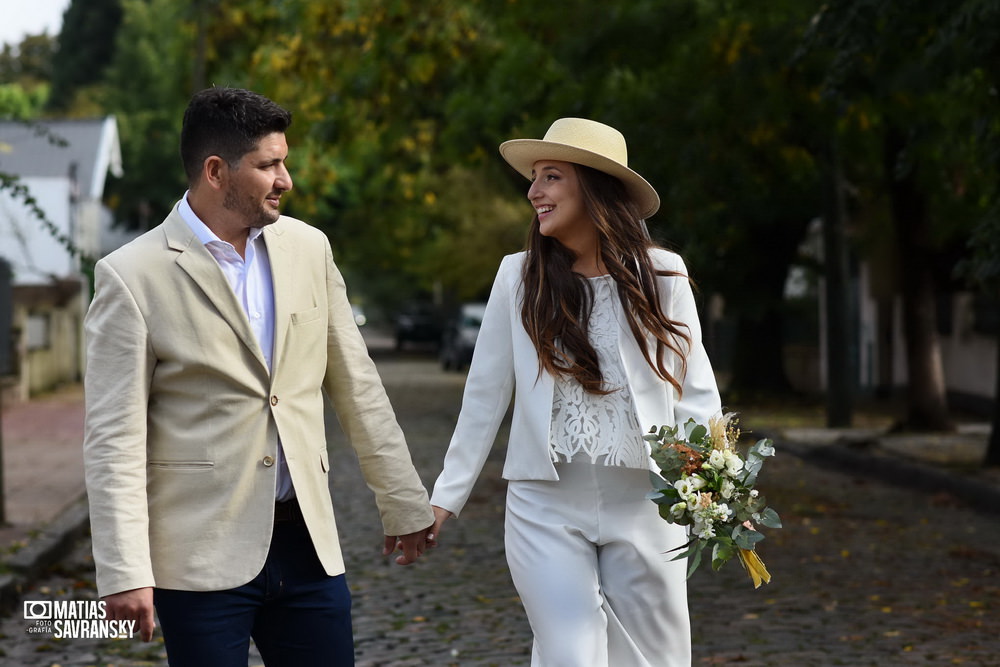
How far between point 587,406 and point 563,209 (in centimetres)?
55

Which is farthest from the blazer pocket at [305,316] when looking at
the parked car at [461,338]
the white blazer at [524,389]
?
the parked car at [461,338]

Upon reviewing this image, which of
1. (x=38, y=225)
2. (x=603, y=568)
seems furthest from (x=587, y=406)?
(x=38, y=225)

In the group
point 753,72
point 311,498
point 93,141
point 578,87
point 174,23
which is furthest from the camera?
point 93,141

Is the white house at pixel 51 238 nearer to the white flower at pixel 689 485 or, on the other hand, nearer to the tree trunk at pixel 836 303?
the tree trunk at pixel 836 303

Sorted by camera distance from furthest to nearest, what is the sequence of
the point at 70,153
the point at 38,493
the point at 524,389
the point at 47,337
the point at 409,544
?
the point at 70,153 < the point at 47,337 < the point at 38,493 < the point at 524,389 < the point at 409,544

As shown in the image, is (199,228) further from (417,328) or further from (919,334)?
(417,328)

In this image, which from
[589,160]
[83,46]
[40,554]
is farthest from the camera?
[83,46]

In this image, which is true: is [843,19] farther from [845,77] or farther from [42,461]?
[42,461]

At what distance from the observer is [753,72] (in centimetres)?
1481

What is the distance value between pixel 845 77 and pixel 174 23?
53.1ft

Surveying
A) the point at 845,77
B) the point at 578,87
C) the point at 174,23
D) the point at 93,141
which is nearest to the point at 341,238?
the point at 93,141

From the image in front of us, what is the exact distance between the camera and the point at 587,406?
157 inches

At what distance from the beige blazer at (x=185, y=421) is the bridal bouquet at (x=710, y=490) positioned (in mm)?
843

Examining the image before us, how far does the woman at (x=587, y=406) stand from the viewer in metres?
3.91
